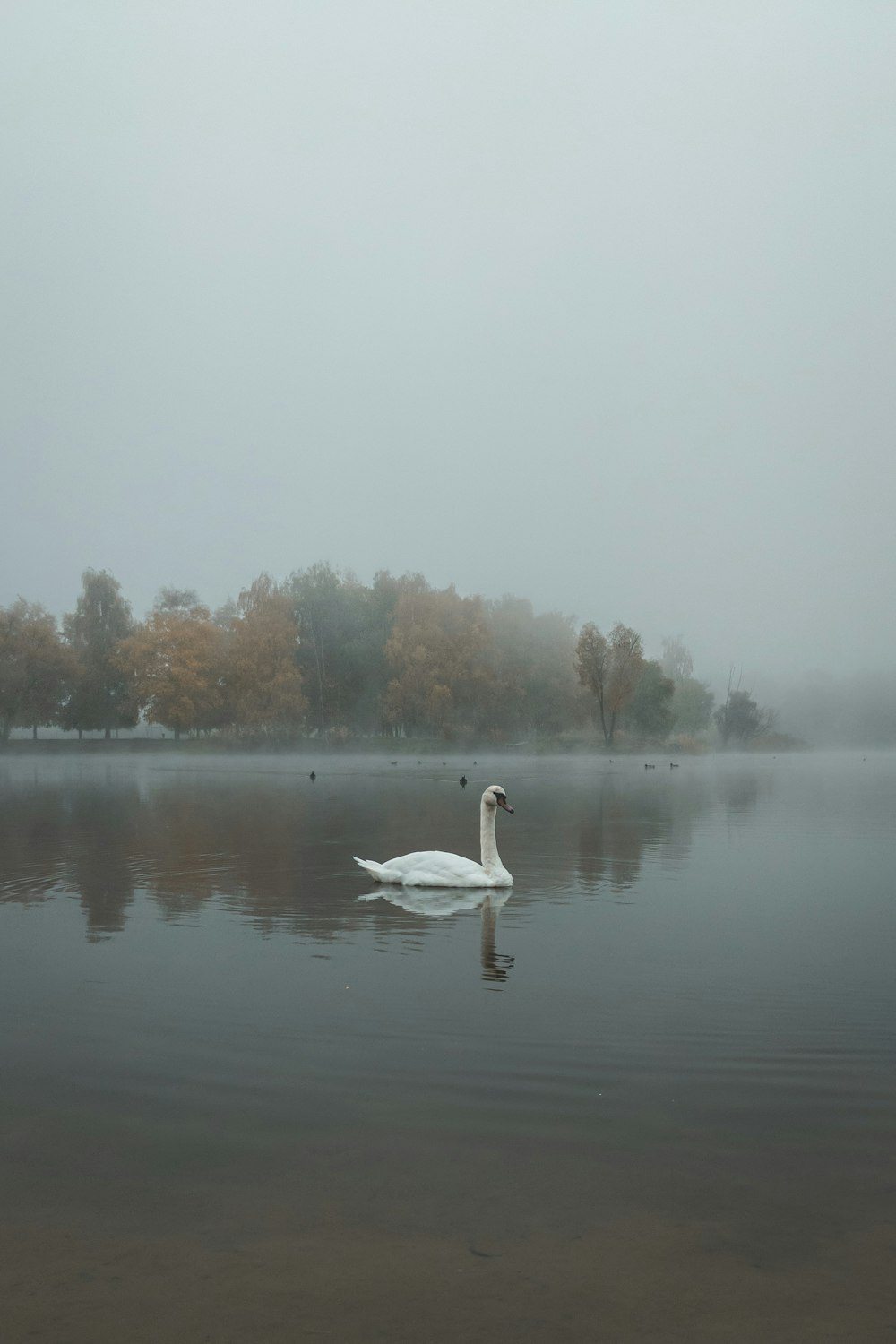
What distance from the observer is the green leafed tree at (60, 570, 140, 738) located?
97000 mm

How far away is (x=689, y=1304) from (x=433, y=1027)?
164 inches

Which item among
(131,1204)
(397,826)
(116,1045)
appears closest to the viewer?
(131,1204)

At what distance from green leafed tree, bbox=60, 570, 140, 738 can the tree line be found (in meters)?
0.17

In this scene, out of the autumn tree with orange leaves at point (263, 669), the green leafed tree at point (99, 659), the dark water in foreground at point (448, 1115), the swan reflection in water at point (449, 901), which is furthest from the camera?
the green leafed tree at point (99, 659)

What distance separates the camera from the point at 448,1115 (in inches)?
256

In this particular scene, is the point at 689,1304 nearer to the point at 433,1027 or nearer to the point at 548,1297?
the point at 548,1297

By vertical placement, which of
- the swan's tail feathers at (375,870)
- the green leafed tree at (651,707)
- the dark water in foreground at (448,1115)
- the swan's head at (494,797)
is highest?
the green leafed tree at (651,707)

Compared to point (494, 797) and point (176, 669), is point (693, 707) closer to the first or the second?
point (176, 669)

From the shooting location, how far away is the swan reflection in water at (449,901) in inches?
514

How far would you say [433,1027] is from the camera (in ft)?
27.9

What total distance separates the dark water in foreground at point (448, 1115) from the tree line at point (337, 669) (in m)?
74.9

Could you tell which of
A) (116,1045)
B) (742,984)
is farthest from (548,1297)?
(742,984)

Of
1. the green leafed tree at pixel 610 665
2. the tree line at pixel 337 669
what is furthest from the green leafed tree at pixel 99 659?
the green leafed tree at pixel 610 665

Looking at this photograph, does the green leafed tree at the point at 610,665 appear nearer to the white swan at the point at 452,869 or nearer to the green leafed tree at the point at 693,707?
the green leafed tree at the point at 693,707
